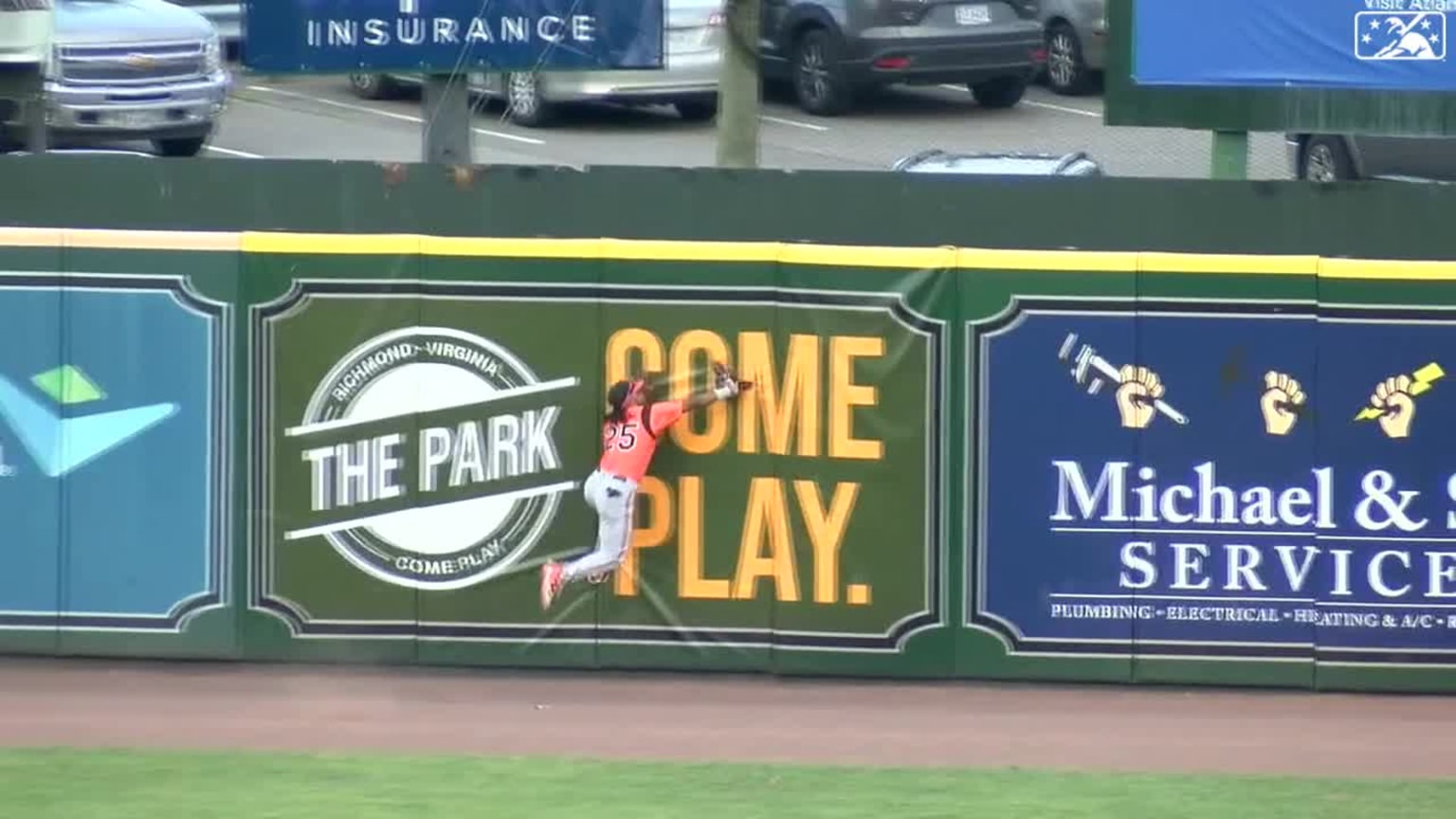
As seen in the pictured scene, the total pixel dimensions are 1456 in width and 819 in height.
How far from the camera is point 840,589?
33.0 feet

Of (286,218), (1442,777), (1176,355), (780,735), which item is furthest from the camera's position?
(286,218)

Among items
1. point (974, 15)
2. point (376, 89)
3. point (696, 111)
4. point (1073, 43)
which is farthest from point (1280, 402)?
point (376, 89)

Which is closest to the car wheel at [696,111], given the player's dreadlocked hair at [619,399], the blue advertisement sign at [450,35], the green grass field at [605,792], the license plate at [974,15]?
the license plate at [974,15]

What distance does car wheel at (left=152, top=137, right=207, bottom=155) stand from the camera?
810 inches

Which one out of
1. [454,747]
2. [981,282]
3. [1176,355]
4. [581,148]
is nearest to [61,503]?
[454,747]

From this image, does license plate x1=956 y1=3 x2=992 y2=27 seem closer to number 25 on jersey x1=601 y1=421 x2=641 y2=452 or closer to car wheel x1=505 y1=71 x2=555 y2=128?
car wheel x1=505 y1=71 x2=555 y2=128

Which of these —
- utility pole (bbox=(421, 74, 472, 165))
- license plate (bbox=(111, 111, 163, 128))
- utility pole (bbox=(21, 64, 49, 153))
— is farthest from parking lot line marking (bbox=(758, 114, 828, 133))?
utility pole (bbox=(421, 74, 472, 165))

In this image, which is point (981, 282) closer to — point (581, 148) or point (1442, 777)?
point (1442, 777)

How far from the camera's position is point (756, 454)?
10.1m

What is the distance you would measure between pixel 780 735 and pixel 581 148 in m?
12.1

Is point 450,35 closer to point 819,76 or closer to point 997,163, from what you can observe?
point 997,163

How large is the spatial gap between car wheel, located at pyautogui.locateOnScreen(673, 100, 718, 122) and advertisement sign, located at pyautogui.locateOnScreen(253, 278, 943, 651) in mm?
11504

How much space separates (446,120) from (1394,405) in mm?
4695

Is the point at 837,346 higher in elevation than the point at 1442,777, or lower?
higher
